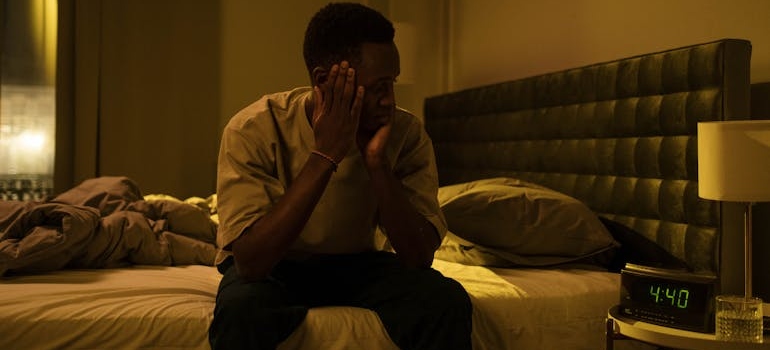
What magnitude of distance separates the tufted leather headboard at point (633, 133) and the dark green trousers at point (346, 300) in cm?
90

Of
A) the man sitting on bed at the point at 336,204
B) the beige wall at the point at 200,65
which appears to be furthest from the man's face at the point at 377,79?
the beige wall at the point at 200,65

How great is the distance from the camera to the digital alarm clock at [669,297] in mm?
1650

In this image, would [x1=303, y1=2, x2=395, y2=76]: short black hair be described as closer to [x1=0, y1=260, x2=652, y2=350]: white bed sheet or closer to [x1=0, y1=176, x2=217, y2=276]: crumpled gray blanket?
[x1=0, y1=260, x2=652, y2=350]: white bed sheet

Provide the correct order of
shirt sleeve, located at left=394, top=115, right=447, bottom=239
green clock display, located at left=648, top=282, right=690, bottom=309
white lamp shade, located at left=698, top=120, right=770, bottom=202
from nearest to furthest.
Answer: white lamp shade, located at left=698, top=120, right=770, bottom=202, green clock display, located at left=648, top=282, right=690, bottom=309, shirt sleeve, located at left=394, top=115, right=447, bottom=239

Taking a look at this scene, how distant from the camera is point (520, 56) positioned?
3432mm

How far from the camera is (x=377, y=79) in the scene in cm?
166

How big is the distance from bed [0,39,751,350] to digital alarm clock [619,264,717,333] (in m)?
0.28

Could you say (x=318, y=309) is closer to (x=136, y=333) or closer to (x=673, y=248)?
(x=136, y=333)

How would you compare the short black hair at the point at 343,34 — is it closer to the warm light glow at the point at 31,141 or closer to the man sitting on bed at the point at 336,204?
the man sitting on bed at the point at 336,204

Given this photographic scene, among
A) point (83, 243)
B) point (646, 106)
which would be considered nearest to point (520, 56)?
point (646, 106)

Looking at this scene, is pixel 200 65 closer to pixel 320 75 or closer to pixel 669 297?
pixel 320 75

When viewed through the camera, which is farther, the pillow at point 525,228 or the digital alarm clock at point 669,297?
the pillow at point 525,228

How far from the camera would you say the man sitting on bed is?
155cm

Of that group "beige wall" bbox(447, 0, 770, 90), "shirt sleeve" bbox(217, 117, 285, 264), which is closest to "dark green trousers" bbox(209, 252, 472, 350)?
"shirt sleeve" bbox(217, 117, 285, 264)
